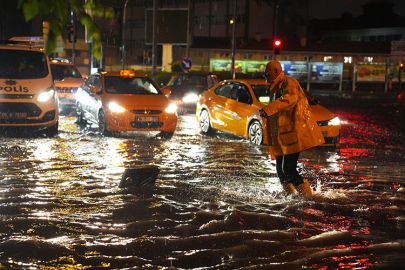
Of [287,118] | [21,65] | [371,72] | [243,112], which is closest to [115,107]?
[21,65]

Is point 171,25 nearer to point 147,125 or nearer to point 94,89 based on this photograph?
point 94,89

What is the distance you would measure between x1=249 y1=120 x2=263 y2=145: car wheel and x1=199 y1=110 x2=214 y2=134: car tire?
1.98 m

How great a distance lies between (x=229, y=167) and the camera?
401 inches

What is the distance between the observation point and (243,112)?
13930mm

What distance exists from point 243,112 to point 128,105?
2.71 metres

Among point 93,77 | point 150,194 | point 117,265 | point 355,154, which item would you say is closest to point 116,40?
point 93,77

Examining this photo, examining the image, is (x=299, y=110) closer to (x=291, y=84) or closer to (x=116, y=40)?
(x=291, y=84)

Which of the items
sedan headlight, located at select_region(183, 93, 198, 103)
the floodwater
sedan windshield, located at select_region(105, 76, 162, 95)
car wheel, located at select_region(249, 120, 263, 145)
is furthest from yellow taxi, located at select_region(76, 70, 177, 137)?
sedan headlight, located at select_region(183, 93, 198, 103)

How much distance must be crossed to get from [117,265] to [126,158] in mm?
6063

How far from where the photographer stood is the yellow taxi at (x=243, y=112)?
1327 cm

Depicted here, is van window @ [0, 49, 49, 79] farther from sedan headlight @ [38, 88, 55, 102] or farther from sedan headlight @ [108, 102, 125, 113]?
sedan headlight @ [108, 102, 125, 113]

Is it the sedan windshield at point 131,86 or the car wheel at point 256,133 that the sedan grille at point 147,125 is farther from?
the car wheel at point 256,133

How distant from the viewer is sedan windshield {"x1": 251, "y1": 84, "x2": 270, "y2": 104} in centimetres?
1409

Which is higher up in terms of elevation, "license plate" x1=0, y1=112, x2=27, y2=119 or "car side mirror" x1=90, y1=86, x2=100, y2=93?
"car side mirror" x1=90, y1=86, x2=100, y2=93
